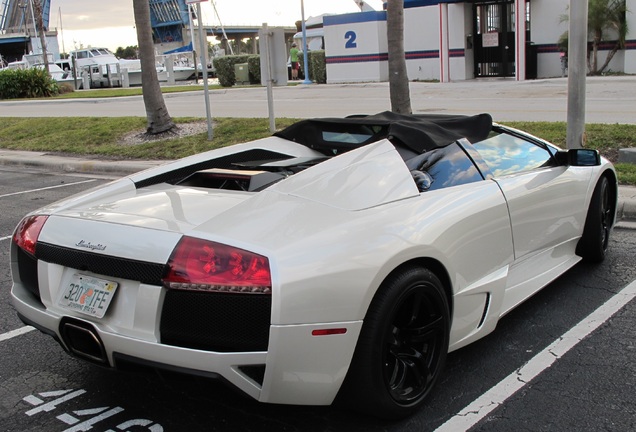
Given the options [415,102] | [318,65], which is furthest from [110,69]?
[415,102]

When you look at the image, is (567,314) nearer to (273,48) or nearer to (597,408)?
(597,408)

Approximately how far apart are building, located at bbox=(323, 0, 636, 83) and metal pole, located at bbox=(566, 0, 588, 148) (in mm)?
16174

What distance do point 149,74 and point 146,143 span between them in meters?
1.31

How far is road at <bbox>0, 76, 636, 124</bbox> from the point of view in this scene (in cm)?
1462

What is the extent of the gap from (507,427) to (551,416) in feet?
0.80

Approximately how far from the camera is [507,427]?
3.25 meters

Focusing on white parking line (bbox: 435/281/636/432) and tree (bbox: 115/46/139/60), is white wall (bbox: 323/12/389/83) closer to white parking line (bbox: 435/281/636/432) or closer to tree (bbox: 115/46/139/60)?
white parking line (bbox: 435/281/636/432)

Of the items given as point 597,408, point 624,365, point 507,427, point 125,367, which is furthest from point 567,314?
point 125,367

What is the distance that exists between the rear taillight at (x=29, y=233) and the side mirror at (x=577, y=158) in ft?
10.9

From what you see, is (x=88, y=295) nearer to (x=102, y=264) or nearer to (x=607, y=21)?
(x=102, y=264)

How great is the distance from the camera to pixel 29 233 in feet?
11.8

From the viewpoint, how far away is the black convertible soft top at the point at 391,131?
13.3 feet

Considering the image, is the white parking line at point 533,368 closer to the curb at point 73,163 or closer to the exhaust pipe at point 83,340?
the exhaust pipe at point 83,340

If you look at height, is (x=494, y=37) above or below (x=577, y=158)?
above
